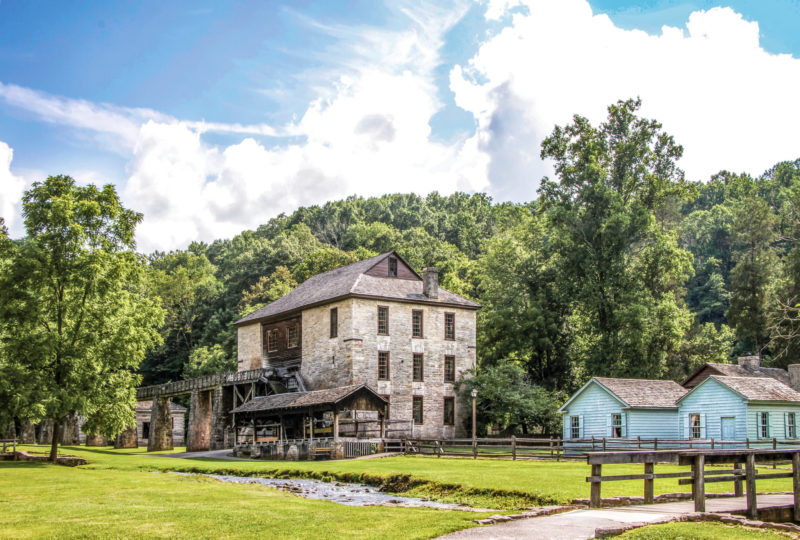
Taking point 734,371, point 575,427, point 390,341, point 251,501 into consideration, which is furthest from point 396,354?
point 251,501

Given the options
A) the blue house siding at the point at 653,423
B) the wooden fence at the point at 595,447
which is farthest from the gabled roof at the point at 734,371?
the wooden fence at the point at 595,447

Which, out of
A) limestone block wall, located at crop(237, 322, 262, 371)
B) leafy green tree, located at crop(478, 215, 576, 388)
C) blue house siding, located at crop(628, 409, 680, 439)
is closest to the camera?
blue house siding, located at crop(628, 409, 680, 439)

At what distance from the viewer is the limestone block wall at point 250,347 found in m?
55.9

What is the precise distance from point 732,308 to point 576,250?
1833 cm

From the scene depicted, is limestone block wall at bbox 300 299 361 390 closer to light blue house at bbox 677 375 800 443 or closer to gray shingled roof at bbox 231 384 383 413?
gray shingled roof at bbox 231 384 383 413

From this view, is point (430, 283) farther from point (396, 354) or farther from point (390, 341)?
point (396, 354)

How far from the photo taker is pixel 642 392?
130ft

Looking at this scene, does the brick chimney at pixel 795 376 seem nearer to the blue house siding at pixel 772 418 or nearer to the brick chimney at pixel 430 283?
the blue house siding at pixel 772 418

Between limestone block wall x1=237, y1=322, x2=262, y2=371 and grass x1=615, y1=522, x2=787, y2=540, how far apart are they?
153ft

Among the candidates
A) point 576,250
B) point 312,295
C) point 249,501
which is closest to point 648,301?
point 576,250

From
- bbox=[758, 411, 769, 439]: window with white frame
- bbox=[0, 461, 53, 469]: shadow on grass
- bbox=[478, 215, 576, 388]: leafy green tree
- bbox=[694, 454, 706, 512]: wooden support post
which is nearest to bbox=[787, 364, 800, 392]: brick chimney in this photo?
bbox=[758, 411, 769, 439]: window with white frame

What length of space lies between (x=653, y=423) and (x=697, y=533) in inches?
1177

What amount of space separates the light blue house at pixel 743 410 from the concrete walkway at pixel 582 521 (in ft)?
72.8

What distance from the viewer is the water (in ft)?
60.0
